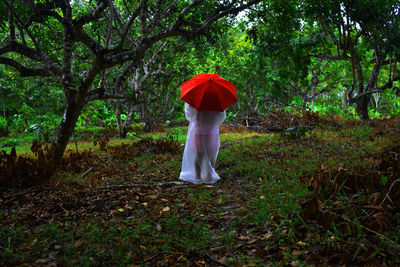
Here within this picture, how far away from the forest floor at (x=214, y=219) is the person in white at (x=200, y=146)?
337 millimetres

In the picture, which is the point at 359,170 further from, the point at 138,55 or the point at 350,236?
the point at 138,55

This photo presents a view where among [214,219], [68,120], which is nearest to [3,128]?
[68,120]

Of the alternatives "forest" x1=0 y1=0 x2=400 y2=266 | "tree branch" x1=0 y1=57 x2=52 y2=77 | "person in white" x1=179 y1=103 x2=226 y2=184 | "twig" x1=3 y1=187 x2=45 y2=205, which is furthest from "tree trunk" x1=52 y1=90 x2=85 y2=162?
"person in white" x1=179 y1=103 x2=226 y2=184

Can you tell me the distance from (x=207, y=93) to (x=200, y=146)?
131 centimetres

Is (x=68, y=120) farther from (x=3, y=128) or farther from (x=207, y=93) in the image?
(x=3, y=128)

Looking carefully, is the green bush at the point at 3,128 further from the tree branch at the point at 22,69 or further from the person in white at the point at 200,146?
the person in white at the point at 200,146

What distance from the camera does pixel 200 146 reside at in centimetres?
616

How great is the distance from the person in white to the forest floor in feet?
1.10

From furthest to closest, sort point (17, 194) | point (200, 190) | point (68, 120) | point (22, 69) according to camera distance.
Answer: point (68, 120), point (22, 69), point (200, 190), point (17, 194)

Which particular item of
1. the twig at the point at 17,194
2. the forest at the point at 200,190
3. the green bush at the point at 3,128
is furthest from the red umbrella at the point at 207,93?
the green bush at the point at 3,128

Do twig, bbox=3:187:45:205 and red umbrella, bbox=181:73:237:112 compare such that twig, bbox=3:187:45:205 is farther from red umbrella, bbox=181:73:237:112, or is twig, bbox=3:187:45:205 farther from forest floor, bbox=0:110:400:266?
red umbrella, bbox=181:73:237:112

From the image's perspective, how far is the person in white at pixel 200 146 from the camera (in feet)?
19.8

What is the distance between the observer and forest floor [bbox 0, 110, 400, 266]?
8.85 ft

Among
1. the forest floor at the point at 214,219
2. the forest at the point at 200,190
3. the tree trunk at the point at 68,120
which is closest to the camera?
the forest floor at the point at 214,219
